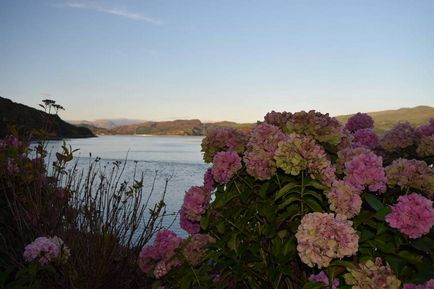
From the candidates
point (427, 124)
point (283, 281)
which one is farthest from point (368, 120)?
point (283, 281)

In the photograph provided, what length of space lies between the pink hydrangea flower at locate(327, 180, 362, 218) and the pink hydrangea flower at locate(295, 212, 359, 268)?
26cm

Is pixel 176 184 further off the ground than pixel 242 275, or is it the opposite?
pixel 242 275

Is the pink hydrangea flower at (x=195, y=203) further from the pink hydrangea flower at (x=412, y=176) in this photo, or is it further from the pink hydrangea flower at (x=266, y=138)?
the pink hydrangea flower at (x=412, y=176)

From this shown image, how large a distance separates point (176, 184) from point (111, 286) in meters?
15.1

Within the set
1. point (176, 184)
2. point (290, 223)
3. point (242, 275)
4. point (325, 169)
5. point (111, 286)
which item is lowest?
point (176, 184)

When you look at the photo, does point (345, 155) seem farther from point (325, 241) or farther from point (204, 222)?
point (204, 222)

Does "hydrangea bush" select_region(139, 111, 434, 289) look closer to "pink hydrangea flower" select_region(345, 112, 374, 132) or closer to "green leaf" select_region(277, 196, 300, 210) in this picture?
"green leaf" select_region(277, 196, 300, 210)

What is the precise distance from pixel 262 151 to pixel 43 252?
201cm

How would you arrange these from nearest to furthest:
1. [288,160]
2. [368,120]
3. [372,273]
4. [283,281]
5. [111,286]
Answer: [372,273] → [288,160] → [283,281] → [111,286] → [368,120]

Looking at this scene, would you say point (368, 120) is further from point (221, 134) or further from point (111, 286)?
point (111, 286)

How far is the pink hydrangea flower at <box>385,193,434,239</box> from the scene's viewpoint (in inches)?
89.9

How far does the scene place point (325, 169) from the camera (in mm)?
2559

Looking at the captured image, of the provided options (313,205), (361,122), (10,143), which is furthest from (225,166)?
(10,143)

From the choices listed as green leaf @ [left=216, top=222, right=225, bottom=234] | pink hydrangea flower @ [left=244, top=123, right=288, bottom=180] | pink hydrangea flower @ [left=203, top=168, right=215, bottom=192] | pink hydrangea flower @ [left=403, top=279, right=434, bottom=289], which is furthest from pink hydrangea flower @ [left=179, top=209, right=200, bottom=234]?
pink hydrangea flower @ [left=403, top=279, right=434, bottom=289]
